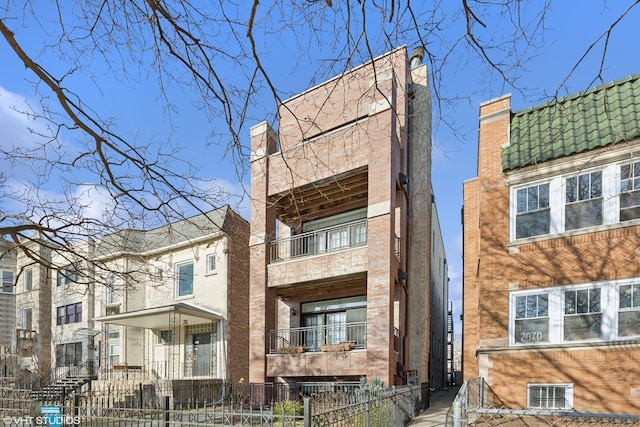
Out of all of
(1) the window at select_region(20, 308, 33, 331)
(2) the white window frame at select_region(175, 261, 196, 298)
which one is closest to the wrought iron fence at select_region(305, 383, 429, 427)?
(2) the white window frame at select_region(175, 261, 196, 298)

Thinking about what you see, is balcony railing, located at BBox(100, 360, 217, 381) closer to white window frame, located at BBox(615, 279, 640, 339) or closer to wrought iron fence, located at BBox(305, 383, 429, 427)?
wrought iron fence, located at BBox(305, 383, 429, 427)

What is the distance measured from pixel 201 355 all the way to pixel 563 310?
17.1 meters

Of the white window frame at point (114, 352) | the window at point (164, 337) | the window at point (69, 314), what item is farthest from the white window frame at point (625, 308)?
the window at point (69, 314)

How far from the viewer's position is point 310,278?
1611cm

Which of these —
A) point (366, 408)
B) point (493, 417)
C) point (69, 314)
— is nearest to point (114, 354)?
point (69, 314)

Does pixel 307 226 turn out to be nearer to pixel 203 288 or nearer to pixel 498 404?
pixel 203 288

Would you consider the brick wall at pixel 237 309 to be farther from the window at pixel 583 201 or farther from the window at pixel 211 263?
the window at pixel 583 201

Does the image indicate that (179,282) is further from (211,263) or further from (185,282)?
(211,263)

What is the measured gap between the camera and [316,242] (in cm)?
1830

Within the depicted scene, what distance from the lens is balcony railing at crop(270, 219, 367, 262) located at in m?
17.1

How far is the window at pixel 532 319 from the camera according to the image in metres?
12.2

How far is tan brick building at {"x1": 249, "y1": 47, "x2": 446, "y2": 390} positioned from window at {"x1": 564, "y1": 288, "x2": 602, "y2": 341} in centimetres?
507

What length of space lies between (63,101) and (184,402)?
55.0 ft

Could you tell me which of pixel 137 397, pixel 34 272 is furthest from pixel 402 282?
pixel 34 272
